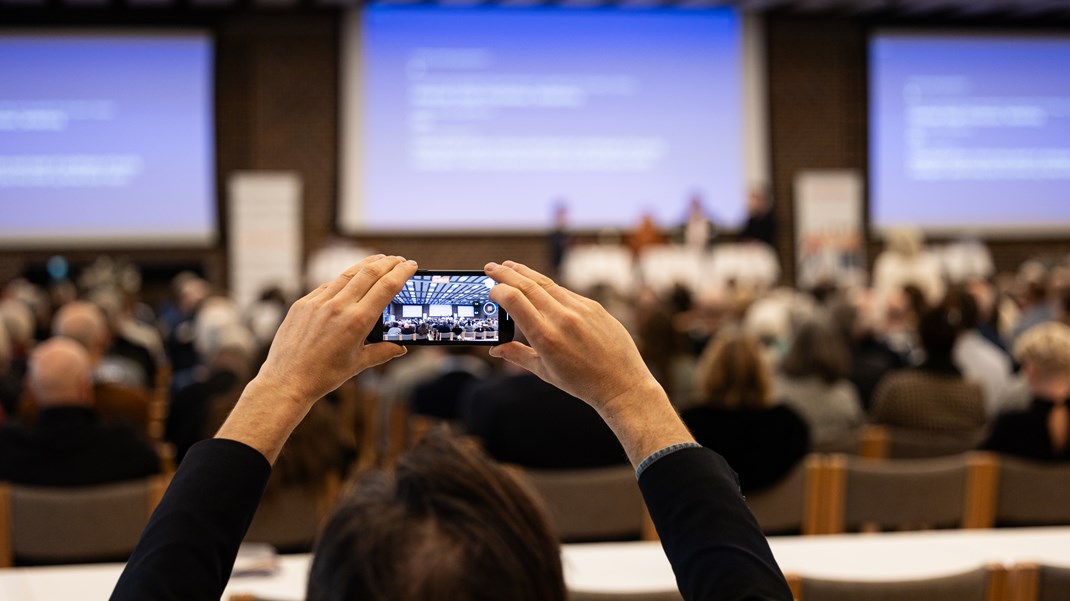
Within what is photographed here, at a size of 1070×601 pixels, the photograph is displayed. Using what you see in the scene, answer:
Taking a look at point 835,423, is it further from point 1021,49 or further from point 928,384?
point 1021,49

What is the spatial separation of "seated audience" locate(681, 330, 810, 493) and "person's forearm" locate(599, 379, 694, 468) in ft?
8.13

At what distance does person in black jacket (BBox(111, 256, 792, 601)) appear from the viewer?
0.81 metres

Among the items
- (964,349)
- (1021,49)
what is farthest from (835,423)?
(1021,49)

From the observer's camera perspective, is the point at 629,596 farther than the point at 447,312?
Yes

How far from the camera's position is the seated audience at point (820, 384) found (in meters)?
4.51

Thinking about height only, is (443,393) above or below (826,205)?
below

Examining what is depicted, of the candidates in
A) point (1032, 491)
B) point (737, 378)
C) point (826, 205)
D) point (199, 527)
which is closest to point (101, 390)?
point (737, 378)

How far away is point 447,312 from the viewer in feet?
4.34

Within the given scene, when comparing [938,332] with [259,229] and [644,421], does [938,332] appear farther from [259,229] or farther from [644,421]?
[259,229]

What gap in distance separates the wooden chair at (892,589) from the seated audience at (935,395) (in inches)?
100

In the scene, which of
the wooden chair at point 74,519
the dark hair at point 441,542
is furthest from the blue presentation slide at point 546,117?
the dark hair at point 441,542

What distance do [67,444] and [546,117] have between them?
10033 mm

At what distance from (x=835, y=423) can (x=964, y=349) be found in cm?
143

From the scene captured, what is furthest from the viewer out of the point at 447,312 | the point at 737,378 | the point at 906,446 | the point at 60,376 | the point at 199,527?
the point at 906,446
